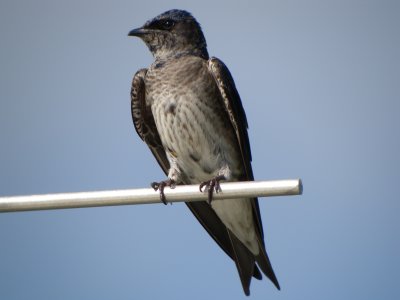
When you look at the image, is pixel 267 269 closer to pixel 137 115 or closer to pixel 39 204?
pixel 137 115

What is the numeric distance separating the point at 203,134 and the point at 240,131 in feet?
1.08

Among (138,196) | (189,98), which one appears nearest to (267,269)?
(189,98)

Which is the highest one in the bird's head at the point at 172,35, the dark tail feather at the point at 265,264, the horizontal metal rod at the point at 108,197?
the bird's head at the point at 172,35

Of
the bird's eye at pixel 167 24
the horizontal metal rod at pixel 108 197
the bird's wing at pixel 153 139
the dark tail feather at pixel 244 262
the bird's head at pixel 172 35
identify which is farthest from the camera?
the bird's eye at pixel 167 24

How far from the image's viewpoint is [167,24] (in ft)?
27.4

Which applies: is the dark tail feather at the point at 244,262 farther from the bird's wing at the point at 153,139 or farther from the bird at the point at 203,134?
the bird's wing at the point at 153,139

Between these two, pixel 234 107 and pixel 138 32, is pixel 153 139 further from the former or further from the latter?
pixel 138 32

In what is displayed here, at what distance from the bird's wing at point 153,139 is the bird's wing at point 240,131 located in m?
0.41

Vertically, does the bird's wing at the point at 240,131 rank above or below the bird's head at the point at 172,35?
below

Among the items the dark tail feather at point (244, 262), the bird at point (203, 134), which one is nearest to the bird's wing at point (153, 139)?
the bird at point (203, 134)

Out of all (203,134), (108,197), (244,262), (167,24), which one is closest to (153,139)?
(203,134)

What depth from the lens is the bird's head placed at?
824 cm

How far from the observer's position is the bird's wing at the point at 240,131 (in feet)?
24.2

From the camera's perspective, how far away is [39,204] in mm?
4316
